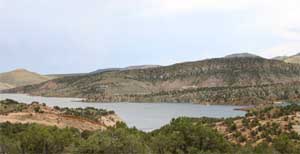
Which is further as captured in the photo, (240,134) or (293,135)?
(240,134)

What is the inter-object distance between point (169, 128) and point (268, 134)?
10040 mm

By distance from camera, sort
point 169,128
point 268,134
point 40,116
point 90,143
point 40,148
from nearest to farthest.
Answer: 1. point 90,143
2. point 40,148
3. point 169,128
4. point 268,134
5. point 40,116

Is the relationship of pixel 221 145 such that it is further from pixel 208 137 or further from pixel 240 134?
pixel 240 134

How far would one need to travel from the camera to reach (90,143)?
27031mm

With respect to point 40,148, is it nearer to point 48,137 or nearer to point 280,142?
point 48,137

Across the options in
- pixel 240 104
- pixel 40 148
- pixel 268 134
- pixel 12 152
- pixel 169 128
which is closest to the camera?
pixel 12 152

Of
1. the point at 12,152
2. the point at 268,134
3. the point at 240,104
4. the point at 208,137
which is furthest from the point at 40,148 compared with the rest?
the point at 240,104

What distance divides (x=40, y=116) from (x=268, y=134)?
27.7 m

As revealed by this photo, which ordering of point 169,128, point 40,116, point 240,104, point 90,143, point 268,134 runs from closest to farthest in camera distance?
point 90,143 < point 169,128 < point 268,134 < point 40,116 < point 240,104

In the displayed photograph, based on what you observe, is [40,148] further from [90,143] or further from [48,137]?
[90,143]

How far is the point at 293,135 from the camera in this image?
138 feet

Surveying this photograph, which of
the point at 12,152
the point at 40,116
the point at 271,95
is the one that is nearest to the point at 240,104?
the point at 271,95

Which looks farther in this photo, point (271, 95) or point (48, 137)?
point (271, 95)

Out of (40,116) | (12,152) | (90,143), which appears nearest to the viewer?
(90,143)
